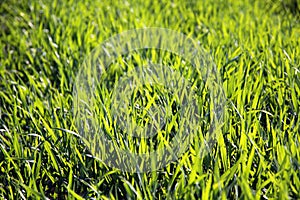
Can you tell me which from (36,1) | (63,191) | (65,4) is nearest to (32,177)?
(63,191)

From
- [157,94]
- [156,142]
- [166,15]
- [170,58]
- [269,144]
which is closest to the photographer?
[269,144]

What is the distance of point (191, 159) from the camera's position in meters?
1.78

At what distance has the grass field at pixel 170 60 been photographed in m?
1.54

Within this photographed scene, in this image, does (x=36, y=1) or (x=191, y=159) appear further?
(x=36, y=1)

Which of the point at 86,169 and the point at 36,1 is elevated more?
the point at 36,1

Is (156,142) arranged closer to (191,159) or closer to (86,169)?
(191,159)

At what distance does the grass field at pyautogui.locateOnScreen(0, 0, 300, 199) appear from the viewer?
1.54 meters

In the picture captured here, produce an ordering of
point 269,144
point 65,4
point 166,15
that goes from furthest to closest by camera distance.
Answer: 1. point 65,4
2. point 166,15
3. point 269,144

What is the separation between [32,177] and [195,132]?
553 mm

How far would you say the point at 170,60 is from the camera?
245 centimetres

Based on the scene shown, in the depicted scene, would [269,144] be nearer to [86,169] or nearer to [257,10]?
[86,169]

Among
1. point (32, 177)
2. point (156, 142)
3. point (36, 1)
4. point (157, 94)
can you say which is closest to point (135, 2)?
point (36, 1)

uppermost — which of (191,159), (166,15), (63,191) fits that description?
(166,15)

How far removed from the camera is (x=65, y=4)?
3.79 meters
